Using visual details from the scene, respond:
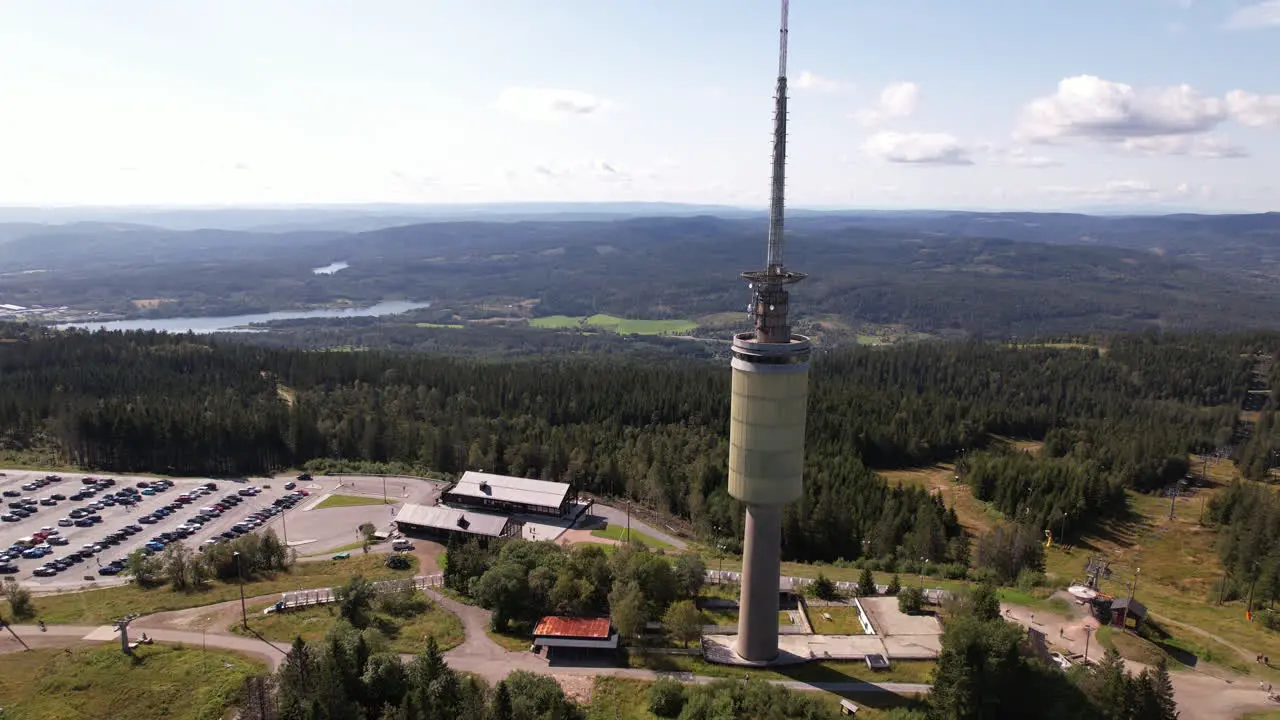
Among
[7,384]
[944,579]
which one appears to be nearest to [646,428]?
[944,579]

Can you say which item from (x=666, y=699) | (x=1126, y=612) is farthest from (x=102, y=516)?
(x=1126, y=612)

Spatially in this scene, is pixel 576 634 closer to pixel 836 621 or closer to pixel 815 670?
pixel 815 670

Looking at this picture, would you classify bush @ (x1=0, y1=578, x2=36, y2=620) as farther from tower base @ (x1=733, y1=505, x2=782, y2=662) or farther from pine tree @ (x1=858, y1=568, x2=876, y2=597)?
pine tree @ (x1=858, y1=568, x2=876, y2=597)

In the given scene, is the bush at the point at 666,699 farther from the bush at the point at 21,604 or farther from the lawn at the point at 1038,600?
the bush at the point at 21,604

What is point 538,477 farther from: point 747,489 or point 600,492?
point 747,489

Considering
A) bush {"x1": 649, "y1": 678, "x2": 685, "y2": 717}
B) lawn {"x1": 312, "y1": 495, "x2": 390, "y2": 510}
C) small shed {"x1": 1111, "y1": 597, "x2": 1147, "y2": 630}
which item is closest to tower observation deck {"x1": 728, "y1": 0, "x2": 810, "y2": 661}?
bush {"x1": 649, "y1": 678, "x2": 685, "y2": 717}

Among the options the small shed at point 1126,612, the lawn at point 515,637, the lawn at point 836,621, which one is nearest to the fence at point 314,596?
the lawn at point 515,637
